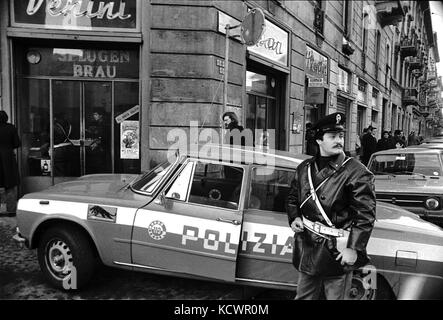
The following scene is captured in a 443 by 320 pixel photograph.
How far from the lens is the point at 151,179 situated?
396cm

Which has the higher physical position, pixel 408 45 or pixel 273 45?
pixel 408 45

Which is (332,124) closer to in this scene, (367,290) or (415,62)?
(367,290)

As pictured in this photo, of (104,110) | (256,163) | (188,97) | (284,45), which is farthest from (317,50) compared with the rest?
(256,163)

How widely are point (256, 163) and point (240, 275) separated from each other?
106 centimetres

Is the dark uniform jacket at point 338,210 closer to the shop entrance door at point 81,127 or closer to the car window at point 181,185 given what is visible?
the car window at point 181,185

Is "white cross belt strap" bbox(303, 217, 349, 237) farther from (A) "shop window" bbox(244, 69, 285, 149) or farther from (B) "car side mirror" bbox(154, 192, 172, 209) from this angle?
(A) "shop window" bbox(244, 69, 285, 149)

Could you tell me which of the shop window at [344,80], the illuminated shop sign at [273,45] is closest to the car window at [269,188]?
the illuminated shop sign at [273,45]

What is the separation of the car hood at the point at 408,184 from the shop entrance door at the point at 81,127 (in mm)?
5605

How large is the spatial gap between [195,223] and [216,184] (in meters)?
0.48

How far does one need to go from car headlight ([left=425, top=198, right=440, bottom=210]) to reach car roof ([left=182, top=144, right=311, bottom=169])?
2.68 metres

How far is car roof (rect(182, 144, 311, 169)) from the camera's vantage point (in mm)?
3682

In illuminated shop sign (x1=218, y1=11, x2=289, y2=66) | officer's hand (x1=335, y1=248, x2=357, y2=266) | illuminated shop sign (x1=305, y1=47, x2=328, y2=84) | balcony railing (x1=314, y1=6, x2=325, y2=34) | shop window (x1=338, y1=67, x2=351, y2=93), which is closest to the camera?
officer's hand (x1=335, y1=248, x2=357, y2=266)

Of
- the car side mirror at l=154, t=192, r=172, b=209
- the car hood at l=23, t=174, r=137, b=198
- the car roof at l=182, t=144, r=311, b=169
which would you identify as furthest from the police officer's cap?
the car hood at l=23, t=174, r=137, b=198

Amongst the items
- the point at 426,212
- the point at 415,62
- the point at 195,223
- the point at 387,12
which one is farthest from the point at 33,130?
the point at 415,62
